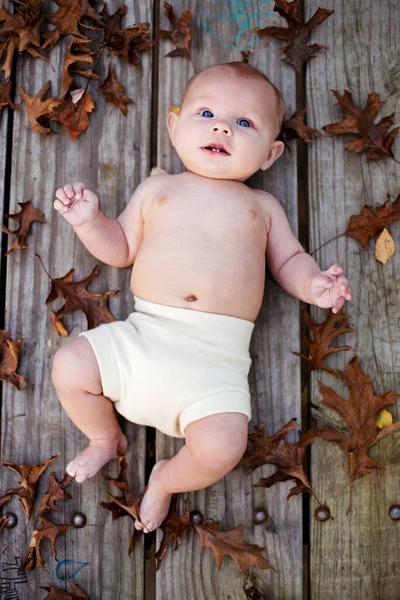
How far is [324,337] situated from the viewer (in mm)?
2488

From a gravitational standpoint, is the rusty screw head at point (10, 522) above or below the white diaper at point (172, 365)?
below

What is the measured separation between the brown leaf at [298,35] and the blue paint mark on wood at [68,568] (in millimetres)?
2211

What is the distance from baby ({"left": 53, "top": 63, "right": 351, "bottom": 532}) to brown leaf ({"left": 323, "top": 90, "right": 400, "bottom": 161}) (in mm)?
349

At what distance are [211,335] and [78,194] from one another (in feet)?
2.25

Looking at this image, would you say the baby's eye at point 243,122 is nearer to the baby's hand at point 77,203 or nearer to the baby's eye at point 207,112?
the baby's eye at point 207,112

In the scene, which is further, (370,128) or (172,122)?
(370,128)

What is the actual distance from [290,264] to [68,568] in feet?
4.68

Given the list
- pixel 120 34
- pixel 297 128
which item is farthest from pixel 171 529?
pixel 120 34

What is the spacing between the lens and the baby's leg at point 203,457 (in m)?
2.11


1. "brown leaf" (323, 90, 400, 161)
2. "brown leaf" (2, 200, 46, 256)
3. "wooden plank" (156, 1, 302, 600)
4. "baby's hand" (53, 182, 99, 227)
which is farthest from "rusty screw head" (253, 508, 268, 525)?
"brown leaf" (323, 90, 400, 161)

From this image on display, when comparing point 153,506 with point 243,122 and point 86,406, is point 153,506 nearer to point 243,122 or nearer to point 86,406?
point 86,406

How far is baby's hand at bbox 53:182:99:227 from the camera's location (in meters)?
2.19

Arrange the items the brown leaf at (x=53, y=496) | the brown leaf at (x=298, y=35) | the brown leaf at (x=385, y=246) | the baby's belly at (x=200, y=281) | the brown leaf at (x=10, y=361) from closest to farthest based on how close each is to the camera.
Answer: the baby's belly at (x=200, y=281) < the brown leaf at (x=53, y=496) < the brown leaf at (x=10, y=361) < the brown leaf at (x=385, y=246) < the brown leaf at (x=298, y=35)

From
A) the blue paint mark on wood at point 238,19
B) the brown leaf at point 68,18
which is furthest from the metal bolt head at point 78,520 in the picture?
the blue paint mark on wood at point 238,19
